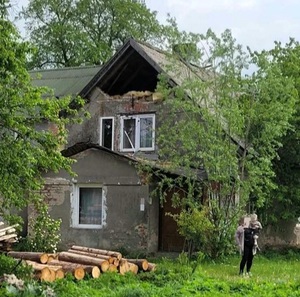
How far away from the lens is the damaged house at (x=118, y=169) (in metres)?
21.0

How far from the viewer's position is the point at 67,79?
93.6ft

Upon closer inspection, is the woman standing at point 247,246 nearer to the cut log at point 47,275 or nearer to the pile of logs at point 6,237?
the cut log at point 47,275

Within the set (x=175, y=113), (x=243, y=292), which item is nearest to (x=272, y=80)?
(x=175, y=113)

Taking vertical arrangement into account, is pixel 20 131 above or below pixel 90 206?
above

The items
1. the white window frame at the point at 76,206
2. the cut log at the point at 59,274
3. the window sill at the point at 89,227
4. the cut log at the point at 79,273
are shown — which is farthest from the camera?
the white window frame at the point at 76,206

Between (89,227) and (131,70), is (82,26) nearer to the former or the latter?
(131,70)

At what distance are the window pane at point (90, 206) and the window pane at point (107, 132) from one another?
2478 mm

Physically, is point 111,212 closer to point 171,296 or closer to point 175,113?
point 175,113

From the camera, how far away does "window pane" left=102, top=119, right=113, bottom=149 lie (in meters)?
24.1

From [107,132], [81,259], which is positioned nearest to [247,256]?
[81,259]

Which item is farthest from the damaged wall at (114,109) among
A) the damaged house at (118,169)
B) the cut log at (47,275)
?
the cut log at (47,275)

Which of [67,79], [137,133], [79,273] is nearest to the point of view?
[79,273]

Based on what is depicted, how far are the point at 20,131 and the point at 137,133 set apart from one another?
10492mm

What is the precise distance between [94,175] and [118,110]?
3.27 m
